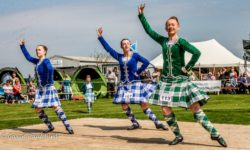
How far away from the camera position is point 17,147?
23.8 ft

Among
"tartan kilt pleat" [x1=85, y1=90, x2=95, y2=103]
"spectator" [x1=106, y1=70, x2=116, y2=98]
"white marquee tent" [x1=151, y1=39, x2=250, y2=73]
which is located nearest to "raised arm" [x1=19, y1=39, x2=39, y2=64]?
"tartan kilt pleat" [x1=85, y1=90, x2=95, y2=103]

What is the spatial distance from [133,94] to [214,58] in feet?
94.0

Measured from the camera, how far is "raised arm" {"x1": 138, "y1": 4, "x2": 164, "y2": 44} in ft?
24.9

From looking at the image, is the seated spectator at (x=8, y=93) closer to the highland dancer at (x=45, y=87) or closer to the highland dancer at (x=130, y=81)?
the highland dancer at (x=45, y=87)

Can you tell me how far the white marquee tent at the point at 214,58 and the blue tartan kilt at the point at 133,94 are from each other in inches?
1028

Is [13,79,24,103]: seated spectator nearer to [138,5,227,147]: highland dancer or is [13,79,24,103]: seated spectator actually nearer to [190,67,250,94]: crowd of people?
[190,67,250,94]: crowd of people

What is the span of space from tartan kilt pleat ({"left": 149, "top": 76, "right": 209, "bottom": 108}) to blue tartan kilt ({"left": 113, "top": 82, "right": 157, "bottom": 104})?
202cm

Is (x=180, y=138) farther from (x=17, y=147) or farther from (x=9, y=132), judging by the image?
(x=9, y=132)

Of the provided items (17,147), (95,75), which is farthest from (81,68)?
(17,147)

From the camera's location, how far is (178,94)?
7.16 m

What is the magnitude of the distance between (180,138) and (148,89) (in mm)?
2537

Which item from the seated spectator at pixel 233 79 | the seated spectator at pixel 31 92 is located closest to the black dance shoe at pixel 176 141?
the seated spectator at pixel 31 92

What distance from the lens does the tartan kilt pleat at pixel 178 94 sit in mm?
7035

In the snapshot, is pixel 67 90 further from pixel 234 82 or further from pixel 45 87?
pixel 45 87
